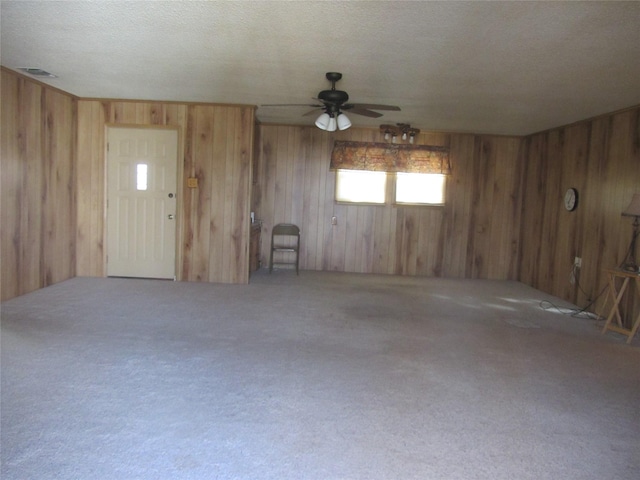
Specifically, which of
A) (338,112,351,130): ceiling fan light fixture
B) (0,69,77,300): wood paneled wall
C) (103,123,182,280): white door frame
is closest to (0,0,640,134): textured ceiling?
(338,112,351,130): ceiling fan light fixture

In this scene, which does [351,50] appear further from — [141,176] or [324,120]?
[141,176]

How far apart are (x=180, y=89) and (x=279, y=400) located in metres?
3.71

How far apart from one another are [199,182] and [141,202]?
31.8 inches

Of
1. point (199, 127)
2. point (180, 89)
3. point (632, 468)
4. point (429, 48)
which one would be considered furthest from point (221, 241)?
point (632, 468)

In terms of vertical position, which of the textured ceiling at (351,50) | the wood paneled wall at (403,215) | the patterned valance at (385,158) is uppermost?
the textured ceiling at (351,50)

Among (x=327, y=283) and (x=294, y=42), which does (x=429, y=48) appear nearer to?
(x=294, y=42)

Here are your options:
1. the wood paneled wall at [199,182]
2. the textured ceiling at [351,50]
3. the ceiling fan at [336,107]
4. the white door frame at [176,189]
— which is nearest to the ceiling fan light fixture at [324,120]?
the ceiling fan at [336,107]

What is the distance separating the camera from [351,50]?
3408mm

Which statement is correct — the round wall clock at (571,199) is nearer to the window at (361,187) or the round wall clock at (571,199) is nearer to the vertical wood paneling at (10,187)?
the window at (361,187)

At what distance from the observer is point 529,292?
20.9 ft

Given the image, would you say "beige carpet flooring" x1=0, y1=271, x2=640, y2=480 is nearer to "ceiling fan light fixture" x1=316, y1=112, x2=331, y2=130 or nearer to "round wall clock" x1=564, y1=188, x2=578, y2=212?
"round wall clock" x1=564, y1=188, x2=578, y2=212

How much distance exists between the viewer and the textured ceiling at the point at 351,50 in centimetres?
273

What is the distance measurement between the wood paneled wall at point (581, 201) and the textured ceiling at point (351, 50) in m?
0.38

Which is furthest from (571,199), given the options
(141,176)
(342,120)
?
(141,176)
